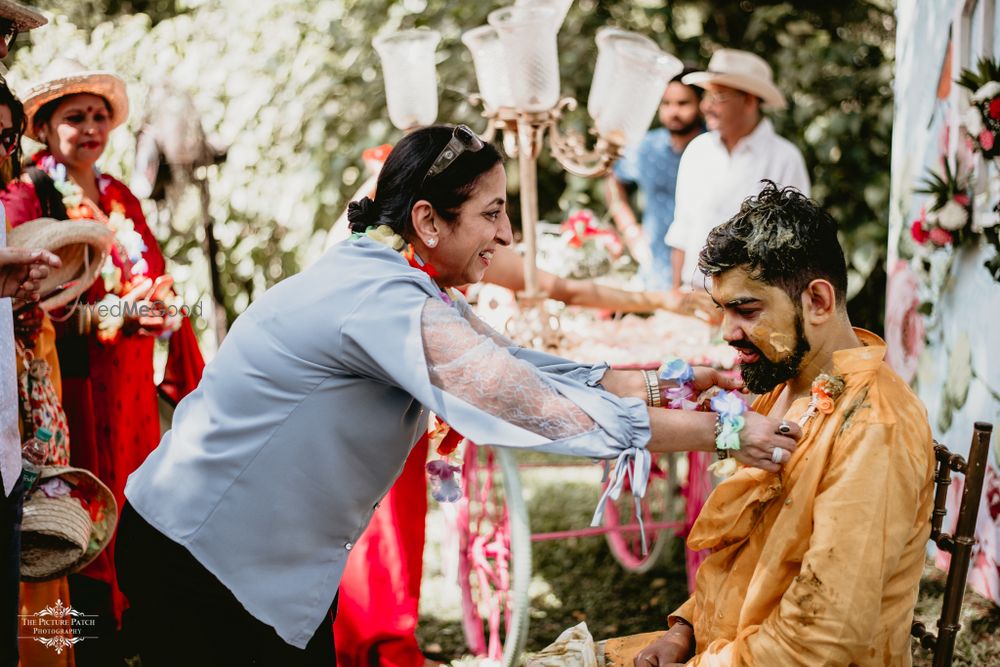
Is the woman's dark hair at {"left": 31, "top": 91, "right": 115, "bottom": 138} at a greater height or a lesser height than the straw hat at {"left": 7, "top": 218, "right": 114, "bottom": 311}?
greater

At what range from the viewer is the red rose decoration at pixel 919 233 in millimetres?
4395

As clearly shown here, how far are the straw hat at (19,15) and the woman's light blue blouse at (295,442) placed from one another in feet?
3.78

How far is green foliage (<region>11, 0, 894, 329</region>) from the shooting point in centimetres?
677

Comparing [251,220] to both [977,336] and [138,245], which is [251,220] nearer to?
[138,245]

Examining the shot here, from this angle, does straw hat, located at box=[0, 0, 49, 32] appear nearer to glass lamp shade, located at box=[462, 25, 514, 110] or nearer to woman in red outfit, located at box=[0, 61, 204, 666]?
woman in red outfit, located at box=[0, 61, 204, 666]

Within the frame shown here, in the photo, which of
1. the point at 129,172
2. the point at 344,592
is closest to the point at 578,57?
the point at 129,172

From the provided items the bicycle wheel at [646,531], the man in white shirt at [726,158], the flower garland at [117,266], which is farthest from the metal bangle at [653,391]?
the man in white shirt at [726,158]

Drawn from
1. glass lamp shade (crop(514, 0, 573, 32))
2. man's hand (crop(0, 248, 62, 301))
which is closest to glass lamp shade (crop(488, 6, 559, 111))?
glass lamp shade (crop(514, 0, 573, 32))

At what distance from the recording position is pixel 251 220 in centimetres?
772

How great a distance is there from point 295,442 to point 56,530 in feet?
4.05

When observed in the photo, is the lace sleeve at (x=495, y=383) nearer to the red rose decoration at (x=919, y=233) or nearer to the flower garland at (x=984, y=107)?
the flower garland at (x=984, y=107)

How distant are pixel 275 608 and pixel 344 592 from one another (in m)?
1.70

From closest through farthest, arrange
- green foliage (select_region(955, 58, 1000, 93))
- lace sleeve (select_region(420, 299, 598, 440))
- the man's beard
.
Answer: lace sleeve (select_region(420, 299, 598, 440)), the man's beard, green foliage (select_region(955, 58, 1000, 93))

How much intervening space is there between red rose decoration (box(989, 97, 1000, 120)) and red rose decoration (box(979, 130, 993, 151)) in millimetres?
72
